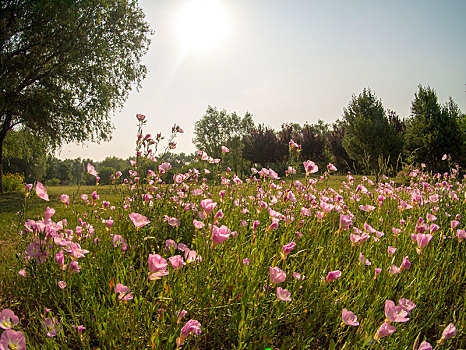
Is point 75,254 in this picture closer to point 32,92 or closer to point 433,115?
point 32,92

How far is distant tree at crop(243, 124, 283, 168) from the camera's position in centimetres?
2655

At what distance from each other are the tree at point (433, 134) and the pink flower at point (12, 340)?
50.8 feet

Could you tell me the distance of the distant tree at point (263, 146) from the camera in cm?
2655

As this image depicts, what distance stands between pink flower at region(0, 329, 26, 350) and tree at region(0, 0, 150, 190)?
506 inches

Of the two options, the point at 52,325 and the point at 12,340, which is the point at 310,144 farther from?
the point at 12,340

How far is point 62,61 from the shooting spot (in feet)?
38.5

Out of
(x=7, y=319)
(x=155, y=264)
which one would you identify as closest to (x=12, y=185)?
(x=7, y=319)

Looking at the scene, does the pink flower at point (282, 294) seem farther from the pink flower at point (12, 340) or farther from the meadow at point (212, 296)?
the pink flower at point (12, 340)

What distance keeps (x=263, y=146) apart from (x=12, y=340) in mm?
25992

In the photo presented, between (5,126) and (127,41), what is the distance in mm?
7213

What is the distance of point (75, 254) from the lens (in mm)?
1537

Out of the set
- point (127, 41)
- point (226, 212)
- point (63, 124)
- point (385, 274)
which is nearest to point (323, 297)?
point (385, 274)

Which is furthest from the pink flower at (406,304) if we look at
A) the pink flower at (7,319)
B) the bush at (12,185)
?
the bush at (12,185)

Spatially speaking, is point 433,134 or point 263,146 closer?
point 433,134
